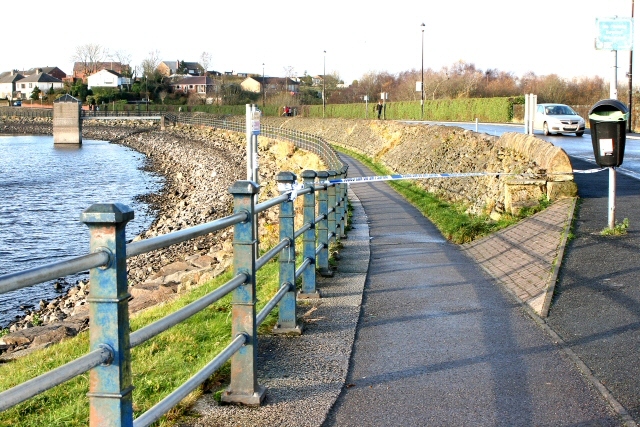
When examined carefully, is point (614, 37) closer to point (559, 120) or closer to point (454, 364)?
point (454, 364)

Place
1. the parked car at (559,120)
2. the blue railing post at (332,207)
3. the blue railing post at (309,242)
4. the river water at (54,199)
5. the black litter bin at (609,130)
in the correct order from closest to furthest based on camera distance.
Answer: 1. the blue railing post at (309,242)
2. the black litter bin at (609,130)
3. the blue railing post at (332,207)
4. the river water at (54,199)
5. the parked car at (559,120)

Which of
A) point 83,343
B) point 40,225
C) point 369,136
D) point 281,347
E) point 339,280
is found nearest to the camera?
point 281,347

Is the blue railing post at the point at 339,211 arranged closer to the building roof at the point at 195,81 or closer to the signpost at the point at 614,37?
the signpost at the point at 614,37

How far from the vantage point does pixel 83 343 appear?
8461 millimetres

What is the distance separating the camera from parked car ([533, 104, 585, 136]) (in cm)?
3247

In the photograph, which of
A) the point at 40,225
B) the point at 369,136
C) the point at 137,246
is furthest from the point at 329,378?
the point at 369,136

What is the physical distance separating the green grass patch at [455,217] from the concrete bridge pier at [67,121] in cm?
8857

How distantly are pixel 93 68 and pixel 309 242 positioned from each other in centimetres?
19162

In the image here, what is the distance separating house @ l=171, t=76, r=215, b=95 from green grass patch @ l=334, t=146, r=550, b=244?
13927 centimetres

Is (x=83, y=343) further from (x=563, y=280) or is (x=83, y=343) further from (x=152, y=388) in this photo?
(x=563, y=280)

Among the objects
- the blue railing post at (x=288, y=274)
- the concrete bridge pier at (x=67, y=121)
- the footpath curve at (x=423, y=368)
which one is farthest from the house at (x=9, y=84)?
the blue railing post at (x=288, y=274)

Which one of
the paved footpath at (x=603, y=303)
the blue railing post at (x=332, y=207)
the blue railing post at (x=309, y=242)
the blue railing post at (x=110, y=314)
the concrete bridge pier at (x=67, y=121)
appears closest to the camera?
the blue railing post at (x=110, y=314)

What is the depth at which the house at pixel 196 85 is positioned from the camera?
15838 cm

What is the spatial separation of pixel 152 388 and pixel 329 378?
4.04ft
